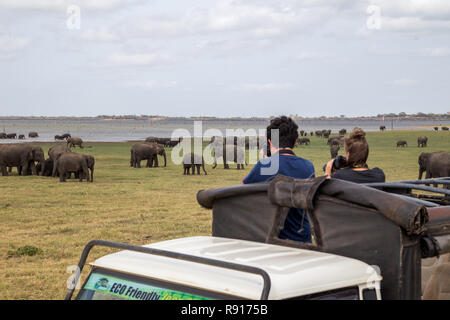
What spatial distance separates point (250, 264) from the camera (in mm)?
2781

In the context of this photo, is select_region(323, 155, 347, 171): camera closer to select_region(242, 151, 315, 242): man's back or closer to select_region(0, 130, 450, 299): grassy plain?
select_region(242, 151, 315, 242): man's back

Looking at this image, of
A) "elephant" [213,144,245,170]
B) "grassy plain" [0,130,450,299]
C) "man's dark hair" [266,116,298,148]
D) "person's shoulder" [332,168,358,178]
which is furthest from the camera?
"elephant" [213,144,245,170]

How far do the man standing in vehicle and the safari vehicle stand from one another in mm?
277

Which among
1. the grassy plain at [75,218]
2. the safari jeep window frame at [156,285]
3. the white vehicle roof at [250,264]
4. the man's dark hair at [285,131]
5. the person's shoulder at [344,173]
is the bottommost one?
the grassy plain at [75,218]

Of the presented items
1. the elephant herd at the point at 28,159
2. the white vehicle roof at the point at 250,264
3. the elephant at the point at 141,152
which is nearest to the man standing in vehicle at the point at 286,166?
the white vehicle roof at the point at 250,264

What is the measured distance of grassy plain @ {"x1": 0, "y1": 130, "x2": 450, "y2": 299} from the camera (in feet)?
31.2

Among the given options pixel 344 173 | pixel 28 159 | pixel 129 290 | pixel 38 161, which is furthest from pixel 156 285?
pixel 38 161

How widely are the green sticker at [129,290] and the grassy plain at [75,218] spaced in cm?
550

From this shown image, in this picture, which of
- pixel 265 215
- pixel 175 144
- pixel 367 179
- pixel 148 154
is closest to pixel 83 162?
pixel 148 154

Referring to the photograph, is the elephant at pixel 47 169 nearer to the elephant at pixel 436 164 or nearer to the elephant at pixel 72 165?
the elephant at pixel 72 165

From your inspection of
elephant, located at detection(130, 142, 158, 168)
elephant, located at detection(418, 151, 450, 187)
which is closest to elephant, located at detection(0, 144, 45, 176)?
elephant, located at detection(130, 142, 158, 168)

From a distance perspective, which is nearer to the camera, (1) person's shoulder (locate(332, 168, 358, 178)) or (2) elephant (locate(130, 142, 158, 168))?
(1) person's shoulder (locate(332, 168, 358, 178))

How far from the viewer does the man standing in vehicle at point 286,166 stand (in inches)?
150
